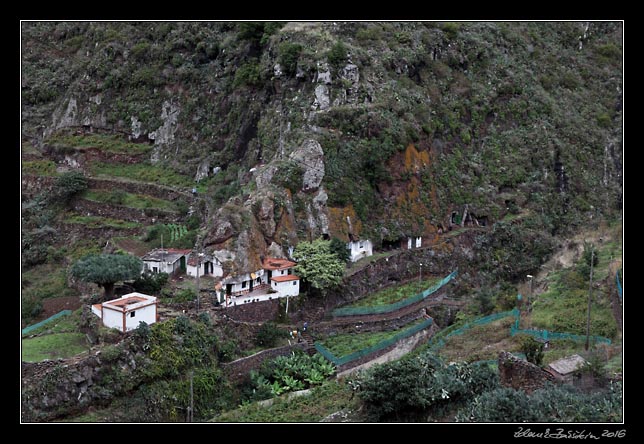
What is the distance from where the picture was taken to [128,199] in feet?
162

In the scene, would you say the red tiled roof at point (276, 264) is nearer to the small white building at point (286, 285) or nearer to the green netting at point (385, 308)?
the small white building at point (286, 285)

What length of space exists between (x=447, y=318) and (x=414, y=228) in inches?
233

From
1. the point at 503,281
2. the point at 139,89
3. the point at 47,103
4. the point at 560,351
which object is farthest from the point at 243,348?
the point at 47,103

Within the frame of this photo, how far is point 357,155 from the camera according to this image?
1766 inches

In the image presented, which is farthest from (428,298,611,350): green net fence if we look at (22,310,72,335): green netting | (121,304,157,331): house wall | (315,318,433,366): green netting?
(22,310,72,335): green netting

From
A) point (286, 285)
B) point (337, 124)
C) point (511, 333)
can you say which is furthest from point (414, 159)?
point (511, 333)

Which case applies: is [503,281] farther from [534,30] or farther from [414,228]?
[534,30]

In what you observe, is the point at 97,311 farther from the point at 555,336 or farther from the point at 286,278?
the point at 555,336

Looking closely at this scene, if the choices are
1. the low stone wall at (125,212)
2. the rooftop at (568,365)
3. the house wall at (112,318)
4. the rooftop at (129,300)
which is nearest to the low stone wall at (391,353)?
the rooftop at (129,300)

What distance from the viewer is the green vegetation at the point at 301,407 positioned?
29312mm

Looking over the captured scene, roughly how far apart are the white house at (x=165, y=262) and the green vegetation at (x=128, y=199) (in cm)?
1036

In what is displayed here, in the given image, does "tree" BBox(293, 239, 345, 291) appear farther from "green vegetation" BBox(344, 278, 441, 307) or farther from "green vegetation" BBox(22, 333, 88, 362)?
"green vegetation" BBox(22, 333, 88, 362)

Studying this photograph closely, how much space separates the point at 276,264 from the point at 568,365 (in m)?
15.4

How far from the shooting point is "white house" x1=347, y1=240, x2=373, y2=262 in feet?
140
